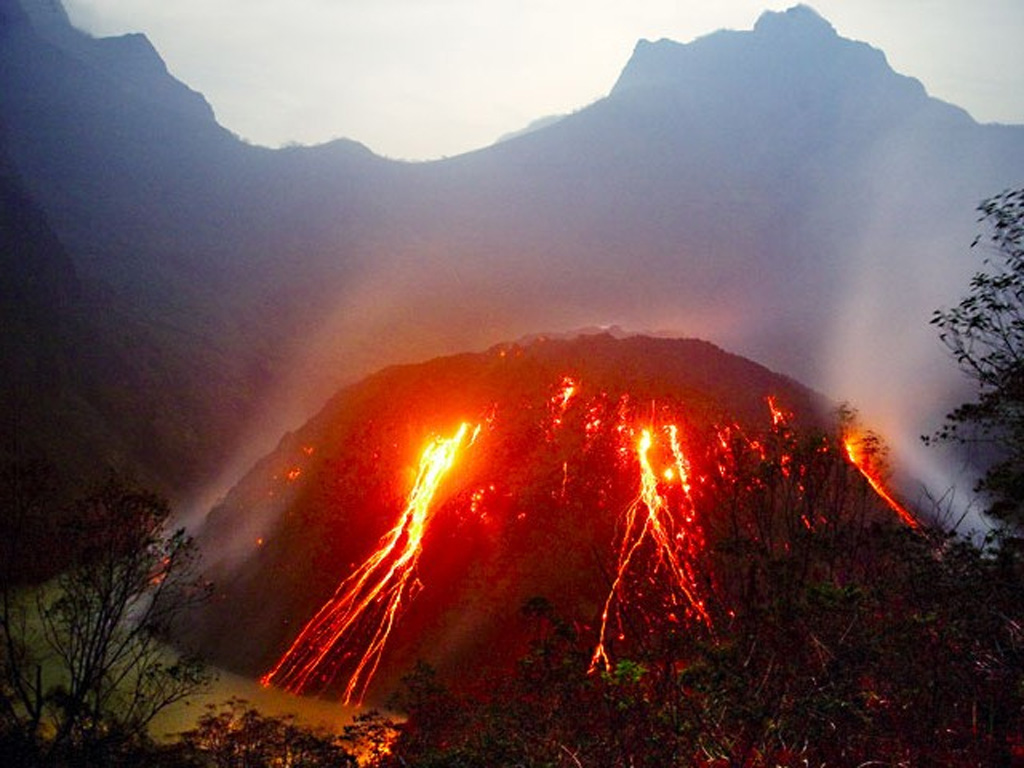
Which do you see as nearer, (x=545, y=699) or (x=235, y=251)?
(x=545, y=699)

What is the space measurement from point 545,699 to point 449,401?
26.2m

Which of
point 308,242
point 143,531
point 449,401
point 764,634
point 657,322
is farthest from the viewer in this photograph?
point 308,242

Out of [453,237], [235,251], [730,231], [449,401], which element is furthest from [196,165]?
[449,401]

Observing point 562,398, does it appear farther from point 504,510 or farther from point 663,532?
point 663,532

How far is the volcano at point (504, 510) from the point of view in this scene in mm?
32500

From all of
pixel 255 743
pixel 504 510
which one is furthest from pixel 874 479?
pixel 255 743

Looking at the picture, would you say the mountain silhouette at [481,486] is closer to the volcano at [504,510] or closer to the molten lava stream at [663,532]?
the volcano at [504,510]

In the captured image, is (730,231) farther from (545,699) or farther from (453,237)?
(545,699)

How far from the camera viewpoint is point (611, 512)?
1435 inches

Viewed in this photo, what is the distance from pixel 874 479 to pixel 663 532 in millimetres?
17338

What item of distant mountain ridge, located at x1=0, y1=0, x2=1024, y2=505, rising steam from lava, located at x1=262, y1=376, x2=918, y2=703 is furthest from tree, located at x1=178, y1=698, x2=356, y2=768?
distant mountain ridge, located at x1=0, y1=0, x2=1024, y2=505

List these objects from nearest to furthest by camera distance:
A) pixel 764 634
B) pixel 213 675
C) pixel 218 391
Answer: pixel 764 634, pixel 213 675, pixel 218 391

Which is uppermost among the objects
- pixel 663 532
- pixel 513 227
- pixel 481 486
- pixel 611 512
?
pixel 513 227

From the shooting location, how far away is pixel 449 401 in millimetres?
47000
